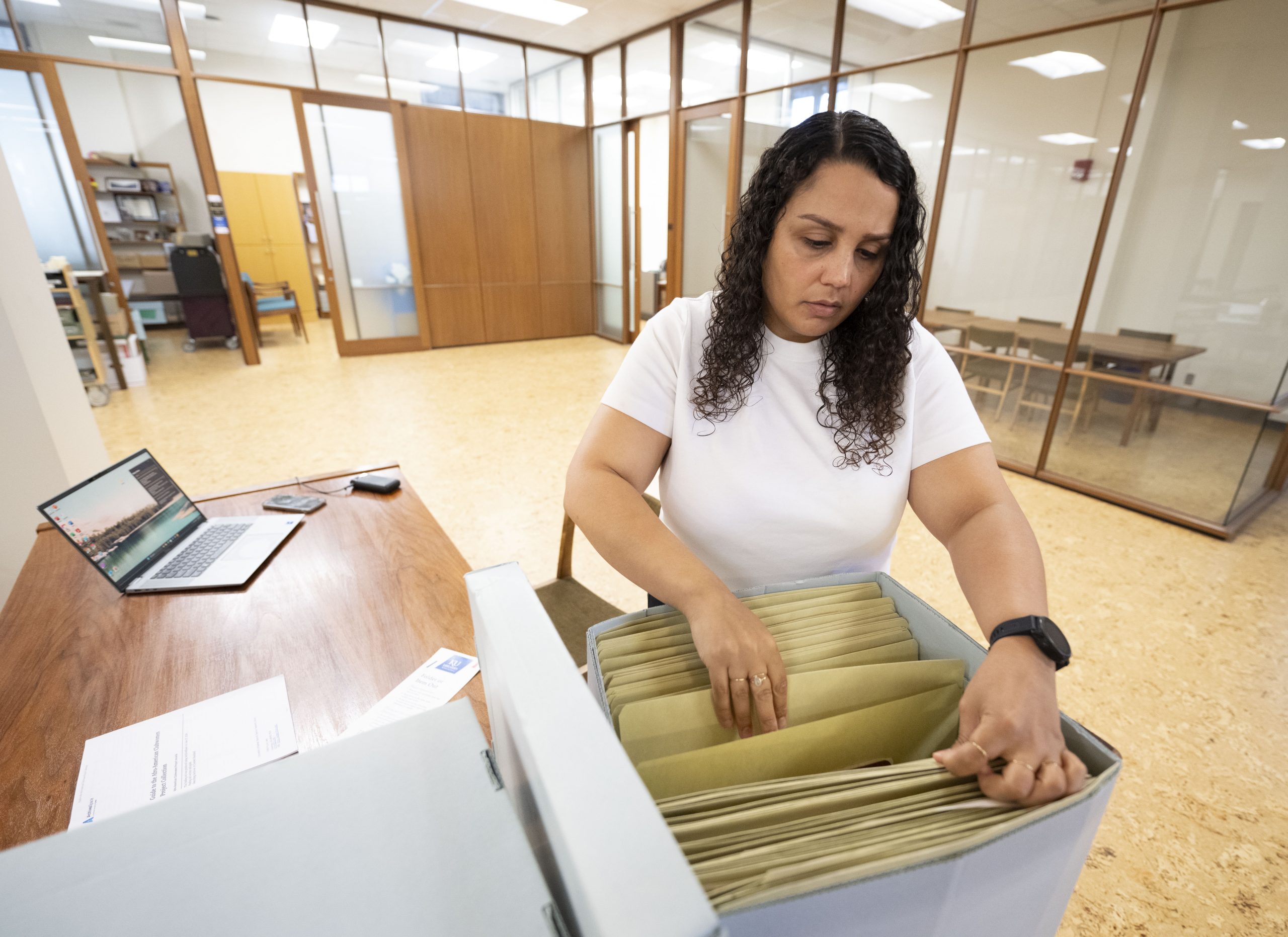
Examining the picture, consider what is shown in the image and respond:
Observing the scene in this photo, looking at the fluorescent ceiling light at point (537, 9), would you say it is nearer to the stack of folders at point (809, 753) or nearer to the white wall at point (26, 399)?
the white wall at point (26, 399)

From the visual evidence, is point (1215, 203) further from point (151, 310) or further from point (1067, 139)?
point (151, 310)

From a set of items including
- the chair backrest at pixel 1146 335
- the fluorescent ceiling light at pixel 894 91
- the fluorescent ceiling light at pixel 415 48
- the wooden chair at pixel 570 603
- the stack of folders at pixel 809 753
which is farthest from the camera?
the fluorescent ceiling light at pixel 415 48

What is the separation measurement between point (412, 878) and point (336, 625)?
36.0 inches

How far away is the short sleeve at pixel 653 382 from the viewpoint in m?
0.93

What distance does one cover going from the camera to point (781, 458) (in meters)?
0.92

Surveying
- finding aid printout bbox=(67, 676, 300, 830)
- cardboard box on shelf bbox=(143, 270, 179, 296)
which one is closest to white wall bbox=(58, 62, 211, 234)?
cardboard box on shelf bbox=(143, 270, 179, 296)

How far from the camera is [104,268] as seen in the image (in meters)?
5.87

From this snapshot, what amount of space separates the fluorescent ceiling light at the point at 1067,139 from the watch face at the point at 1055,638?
3608mm

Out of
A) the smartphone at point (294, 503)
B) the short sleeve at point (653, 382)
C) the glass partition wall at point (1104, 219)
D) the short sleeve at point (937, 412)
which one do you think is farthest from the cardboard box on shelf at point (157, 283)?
the short sleeve at point (937, 412)

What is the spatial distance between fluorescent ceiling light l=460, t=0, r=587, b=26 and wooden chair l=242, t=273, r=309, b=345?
12.4 ft

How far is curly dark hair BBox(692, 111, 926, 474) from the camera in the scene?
2.87ft

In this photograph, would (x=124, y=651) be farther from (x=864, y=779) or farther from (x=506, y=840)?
(x=864, y=779)

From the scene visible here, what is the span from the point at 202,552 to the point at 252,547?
96 millimetres

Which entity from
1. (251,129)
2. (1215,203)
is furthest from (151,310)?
(1215,203)
